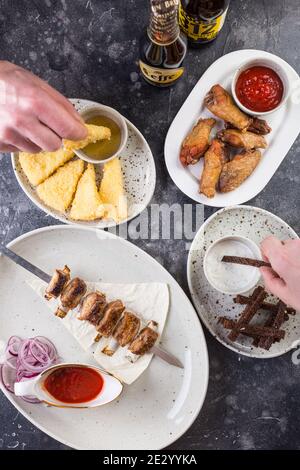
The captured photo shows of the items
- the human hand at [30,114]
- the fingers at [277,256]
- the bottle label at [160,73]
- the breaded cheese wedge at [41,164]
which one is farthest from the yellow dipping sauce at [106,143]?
the fingers at [277,256]

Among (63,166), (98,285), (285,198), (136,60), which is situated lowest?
(98,285)

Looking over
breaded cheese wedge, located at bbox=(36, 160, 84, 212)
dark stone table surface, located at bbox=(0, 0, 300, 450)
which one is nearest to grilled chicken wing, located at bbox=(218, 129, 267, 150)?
dark stone table surface, located at bbox=(0, 0, 300, 450)

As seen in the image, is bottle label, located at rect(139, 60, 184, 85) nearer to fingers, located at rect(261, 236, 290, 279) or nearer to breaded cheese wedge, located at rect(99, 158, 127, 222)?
breaded cheese wedge, located at rect(99, 158, 127, 222)

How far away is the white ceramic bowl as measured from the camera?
2.16 m

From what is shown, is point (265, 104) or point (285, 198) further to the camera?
point (285, 198)

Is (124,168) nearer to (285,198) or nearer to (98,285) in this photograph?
(98,285)

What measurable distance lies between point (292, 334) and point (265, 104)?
956mm

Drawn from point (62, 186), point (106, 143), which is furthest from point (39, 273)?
point (106, 143)

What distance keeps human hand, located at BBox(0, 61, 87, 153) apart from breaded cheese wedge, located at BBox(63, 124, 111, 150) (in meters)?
0.25

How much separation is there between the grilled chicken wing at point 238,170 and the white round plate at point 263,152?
0.03 meters

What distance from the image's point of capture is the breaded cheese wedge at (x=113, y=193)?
2172mm

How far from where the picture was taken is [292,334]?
221 centimetres

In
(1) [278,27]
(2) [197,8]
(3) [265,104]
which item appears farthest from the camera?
(1) [278,27]

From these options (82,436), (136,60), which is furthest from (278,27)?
(82,436)
